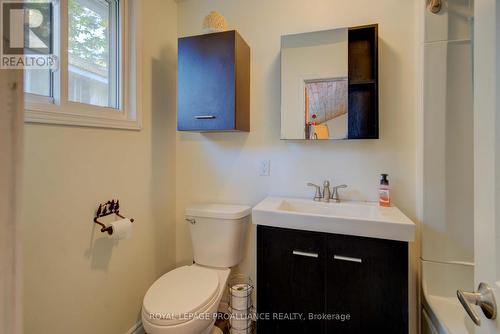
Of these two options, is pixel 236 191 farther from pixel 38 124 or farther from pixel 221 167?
pixel 38 124

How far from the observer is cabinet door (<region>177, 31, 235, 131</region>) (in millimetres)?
1675

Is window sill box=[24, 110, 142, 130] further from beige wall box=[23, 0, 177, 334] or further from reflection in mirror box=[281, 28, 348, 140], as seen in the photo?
reflection in mirror box=[281, 28, 348, 140]

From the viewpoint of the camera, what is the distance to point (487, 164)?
22.5 inches

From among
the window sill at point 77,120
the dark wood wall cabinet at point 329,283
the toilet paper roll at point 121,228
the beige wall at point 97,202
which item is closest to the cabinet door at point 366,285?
the dark wood wall cabinet at point 329,283

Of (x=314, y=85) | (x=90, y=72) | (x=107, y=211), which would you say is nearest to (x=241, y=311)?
(x=107, y=211)

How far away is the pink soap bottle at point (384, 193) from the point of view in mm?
1554

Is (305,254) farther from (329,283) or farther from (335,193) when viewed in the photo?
(335,193)

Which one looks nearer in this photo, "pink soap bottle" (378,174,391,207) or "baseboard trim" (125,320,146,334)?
"pink soap bottle" (378,174,391,207)

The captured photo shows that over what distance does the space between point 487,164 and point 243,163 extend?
59.5 inches

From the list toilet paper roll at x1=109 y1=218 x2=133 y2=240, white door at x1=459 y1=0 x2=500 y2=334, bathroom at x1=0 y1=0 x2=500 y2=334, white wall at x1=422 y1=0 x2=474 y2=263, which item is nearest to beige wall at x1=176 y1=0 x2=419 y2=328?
bathroom at x1=0 y1=0 x2=500 y2=334

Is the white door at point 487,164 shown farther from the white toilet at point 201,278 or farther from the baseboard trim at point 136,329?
the baseboard trim at point 136,329

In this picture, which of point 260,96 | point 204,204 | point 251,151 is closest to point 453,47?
point 260,96

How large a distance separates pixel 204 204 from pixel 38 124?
1.13m

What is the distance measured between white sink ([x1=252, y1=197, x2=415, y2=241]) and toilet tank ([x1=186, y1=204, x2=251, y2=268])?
0.92 feet
